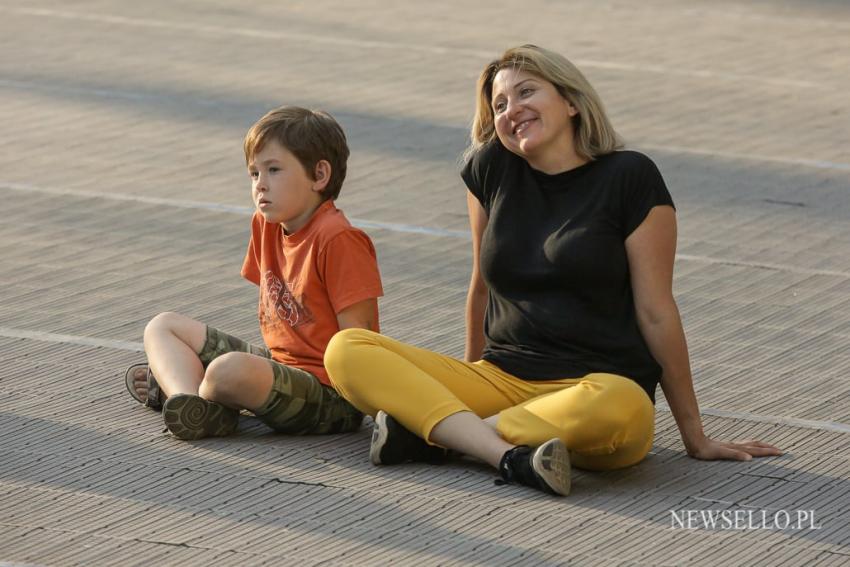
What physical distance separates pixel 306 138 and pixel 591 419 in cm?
126

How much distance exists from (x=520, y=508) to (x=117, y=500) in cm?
106

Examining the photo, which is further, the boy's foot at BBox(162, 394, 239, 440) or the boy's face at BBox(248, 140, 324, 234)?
the boy's face at BBox(248, 140, 324, 234)

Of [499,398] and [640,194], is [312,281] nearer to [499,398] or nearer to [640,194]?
[499,398]

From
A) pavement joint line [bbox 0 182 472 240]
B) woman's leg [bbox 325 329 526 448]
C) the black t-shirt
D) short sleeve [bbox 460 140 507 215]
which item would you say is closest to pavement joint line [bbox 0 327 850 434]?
the black t-shirt

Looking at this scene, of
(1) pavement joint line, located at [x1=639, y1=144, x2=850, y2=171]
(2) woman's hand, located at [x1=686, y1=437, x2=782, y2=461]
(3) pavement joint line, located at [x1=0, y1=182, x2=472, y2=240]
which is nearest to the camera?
(2) woman's hand, located at [x1=686, y1=437, x2=782, y2=461]

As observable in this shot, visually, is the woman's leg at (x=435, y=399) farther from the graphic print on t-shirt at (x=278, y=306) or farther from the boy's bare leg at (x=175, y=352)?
the boy's bare leg at (x=175, y=352)

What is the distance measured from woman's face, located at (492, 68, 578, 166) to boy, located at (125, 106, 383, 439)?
1.82ft

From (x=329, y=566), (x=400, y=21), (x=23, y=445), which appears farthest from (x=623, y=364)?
(x=400, y=21)

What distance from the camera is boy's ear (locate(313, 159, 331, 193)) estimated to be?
195 inches

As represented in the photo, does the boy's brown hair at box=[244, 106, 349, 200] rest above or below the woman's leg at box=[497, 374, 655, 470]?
above

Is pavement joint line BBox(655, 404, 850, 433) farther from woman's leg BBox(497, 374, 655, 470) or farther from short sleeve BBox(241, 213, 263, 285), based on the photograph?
short sleeve BBox(241, 213, 263, 285)

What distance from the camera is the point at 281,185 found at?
4898 mm

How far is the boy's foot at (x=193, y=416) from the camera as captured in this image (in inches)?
184

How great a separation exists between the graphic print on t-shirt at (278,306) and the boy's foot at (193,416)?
0.35 meters
